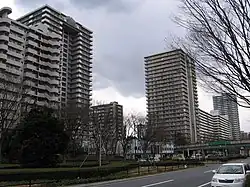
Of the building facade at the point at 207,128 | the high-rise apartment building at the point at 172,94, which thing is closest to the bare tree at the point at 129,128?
the high-rise apartment building at the point at 172,94

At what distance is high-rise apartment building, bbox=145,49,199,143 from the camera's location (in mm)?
11742

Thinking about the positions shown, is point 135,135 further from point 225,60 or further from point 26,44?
point 225,60

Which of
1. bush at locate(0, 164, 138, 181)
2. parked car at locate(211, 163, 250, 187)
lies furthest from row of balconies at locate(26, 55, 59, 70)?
parked car at locate(211, 163, 250, 187)

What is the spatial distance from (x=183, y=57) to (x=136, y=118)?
6055 cm

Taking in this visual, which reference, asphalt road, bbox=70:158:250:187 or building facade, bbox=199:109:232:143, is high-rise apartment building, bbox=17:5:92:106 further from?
asphalt road, bbox=70:158:250:187

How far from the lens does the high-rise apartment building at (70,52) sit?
106 meters

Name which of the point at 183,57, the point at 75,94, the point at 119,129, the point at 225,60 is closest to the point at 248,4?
the point at 225,60

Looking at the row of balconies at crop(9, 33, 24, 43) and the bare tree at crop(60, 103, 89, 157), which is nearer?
the bare tree at crop(60, 103, 89, 157)

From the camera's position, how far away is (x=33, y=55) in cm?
8412

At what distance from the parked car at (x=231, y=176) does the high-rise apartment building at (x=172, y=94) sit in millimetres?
4036

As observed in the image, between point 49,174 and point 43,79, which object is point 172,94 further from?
point 43,79

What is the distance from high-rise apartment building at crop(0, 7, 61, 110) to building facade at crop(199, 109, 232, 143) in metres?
56.3

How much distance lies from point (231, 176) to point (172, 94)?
16552mm

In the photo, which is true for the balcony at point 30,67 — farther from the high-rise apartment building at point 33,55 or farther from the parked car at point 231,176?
the parked car at point 231,176
